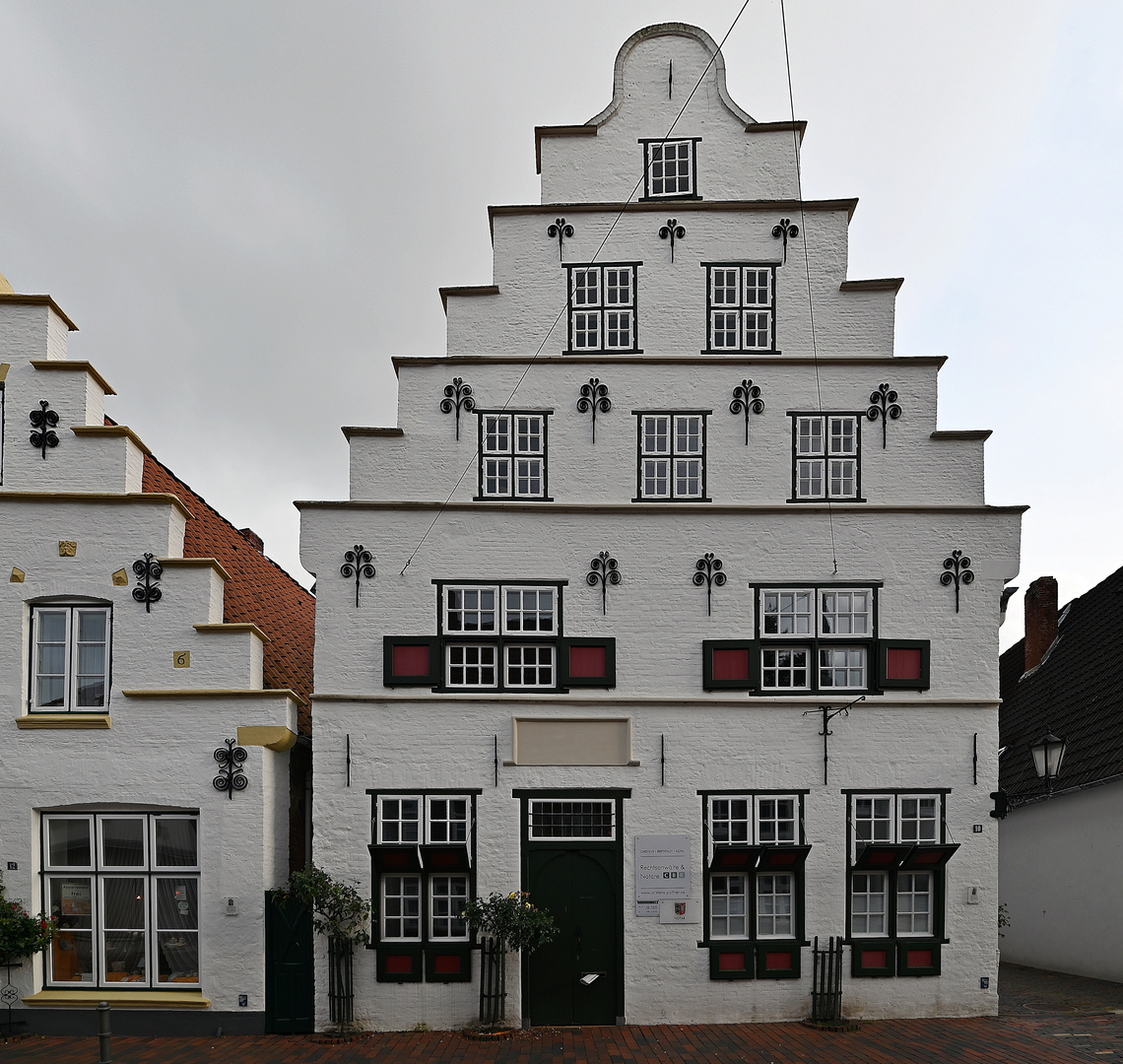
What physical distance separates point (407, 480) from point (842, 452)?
6.15m

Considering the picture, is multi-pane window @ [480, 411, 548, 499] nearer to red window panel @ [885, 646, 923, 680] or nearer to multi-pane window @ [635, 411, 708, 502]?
multi-pane window @ [635, 411, 708, 502]

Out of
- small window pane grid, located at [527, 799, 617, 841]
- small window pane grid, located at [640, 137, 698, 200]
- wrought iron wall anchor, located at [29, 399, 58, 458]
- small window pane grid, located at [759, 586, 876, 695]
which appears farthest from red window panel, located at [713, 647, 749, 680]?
wrought iron wall anchor, located at [29, 399, 58, 458]

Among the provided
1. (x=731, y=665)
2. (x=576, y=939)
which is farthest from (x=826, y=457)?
(x=576, y=939)

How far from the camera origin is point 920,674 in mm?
13367

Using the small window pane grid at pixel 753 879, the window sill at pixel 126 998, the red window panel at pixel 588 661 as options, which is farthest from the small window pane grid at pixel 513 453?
the window sill at pixel 126 998

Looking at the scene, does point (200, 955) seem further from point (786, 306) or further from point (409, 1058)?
point (786, 306)

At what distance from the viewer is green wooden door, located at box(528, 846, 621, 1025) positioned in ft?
41.8

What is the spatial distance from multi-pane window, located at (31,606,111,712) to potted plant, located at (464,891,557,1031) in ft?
18.9

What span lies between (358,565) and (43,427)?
15.2 feet

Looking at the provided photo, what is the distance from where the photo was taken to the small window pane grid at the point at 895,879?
43.0ft

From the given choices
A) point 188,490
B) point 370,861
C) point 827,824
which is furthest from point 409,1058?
point 188,490

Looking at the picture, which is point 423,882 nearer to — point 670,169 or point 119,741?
point 119,741

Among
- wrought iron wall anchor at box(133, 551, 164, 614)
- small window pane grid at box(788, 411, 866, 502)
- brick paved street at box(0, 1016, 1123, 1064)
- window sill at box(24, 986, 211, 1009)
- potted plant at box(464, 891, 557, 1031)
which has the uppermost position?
small window pane grid at box(788, 411, 866, 502)

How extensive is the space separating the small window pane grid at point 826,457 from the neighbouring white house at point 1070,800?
15.4 ft
